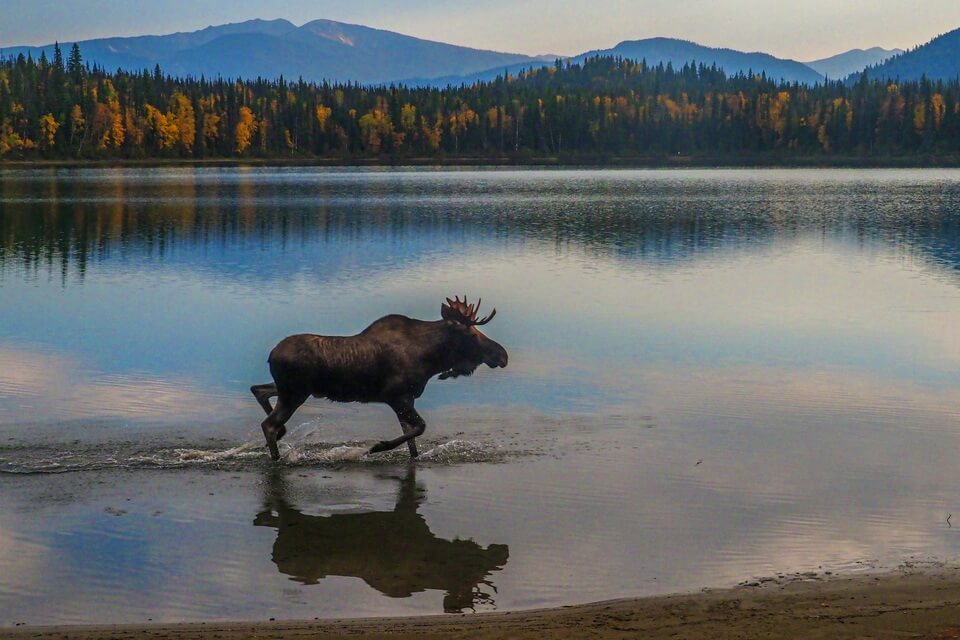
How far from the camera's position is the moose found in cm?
1416

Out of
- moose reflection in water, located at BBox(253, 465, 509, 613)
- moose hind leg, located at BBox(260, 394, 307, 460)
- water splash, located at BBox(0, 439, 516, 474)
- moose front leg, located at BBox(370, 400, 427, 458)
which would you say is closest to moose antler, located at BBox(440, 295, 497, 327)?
moose front leg, located at BBox(370, 400, 427, 458)

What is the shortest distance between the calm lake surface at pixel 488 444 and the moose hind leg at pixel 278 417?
316 mm

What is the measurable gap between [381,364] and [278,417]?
1341 millimetres

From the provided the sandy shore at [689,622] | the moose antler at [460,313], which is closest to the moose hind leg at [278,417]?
the moose antler at [460,313]

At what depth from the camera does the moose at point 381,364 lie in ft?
46.4

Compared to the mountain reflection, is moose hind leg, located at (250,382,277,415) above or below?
below

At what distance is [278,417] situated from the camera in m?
14.4

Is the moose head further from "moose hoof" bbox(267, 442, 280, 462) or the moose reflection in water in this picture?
the moose reflection in water

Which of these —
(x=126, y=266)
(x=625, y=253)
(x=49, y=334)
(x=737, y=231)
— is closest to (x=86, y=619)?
(x=49, y=334)

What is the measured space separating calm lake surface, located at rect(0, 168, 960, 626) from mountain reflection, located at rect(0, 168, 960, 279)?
5.07 meters

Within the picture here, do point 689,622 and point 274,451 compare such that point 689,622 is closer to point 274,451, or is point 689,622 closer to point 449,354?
point 449,354

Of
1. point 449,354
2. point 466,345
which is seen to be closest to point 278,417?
point 449,354

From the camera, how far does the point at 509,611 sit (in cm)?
941

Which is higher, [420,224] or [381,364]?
[420,224]
